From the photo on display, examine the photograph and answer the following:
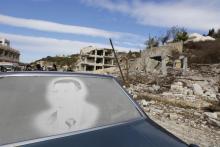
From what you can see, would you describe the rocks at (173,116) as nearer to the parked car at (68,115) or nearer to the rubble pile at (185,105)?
the rubble pile at (185,105)

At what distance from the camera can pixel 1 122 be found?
2703mm

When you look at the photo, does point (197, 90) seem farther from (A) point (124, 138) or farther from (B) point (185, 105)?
(A) point (124, 138)

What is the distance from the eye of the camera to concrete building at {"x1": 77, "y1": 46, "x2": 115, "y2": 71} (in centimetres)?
7523

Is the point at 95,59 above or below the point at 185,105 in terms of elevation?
above

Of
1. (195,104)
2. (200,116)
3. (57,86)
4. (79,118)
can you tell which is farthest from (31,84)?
(195,104)

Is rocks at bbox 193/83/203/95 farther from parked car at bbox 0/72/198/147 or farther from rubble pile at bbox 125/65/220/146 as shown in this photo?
parked car at bbox 0/72/198/147

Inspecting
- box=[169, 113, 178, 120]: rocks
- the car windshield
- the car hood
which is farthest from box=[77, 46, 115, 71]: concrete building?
the car hood

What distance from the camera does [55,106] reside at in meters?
3.03

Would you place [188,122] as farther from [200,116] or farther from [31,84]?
[31,84]

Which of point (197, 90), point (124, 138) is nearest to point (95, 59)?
point (197, 90)

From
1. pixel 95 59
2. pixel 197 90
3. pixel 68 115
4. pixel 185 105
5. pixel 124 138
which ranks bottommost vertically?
pixel 185 105

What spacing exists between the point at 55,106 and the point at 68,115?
0.36 ft

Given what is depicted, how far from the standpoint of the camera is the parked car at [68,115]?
2.72 m

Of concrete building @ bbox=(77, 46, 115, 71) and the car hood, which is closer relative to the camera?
the car hood
